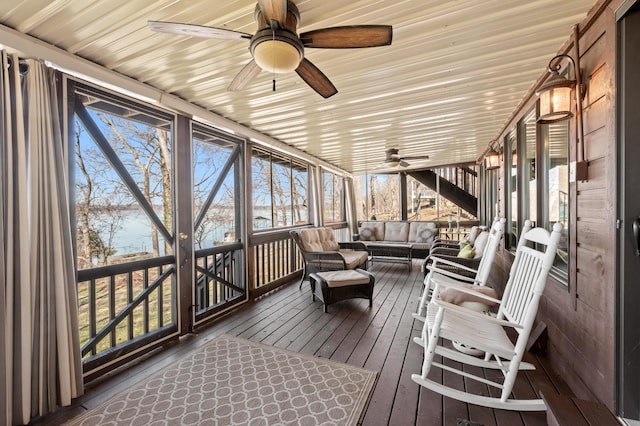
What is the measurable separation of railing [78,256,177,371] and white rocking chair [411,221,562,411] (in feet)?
7.86

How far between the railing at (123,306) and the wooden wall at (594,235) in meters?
3.34

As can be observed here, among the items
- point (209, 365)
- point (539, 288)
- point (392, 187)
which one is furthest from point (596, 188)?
point (392, 187)

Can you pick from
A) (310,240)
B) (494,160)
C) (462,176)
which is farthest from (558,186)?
(462,176)

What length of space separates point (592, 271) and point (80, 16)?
134 inches

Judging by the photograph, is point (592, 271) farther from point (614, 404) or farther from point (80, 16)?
point (80, 16)

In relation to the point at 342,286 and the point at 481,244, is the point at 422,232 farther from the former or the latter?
the point at 342,286

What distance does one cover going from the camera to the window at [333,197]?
6.79m

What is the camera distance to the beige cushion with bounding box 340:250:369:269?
4339 millimetres

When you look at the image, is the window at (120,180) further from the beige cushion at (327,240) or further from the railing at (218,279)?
the beige cushion at (327,240)

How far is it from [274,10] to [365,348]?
2574 millimetres

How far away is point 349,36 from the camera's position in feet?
4.74

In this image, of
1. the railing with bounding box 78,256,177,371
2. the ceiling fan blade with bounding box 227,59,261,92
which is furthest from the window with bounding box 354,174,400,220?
the ceiling fan blade with bounding box 227,59,261,92

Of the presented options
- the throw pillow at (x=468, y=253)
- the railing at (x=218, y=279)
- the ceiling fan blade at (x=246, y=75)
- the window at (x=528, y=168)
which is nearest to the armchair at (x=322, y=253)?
the railing at (x=218, y=279)

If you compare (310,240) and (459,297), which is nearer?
(459,297)
